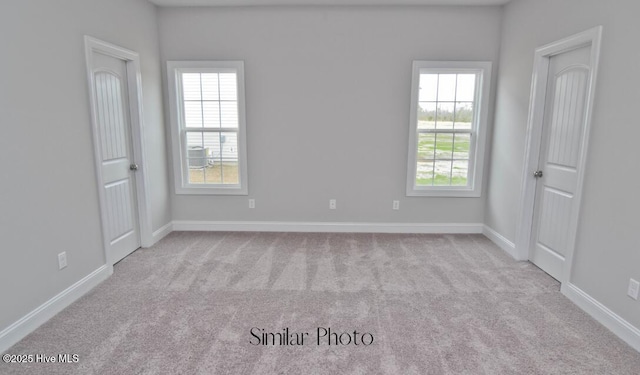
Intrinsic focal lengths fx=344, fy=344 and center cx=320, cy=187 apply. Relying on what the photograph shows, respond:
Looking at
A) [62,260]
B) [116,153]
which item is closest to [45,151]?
[62,260]

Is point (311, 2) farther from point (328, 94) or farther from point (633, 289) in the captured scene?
point (633, 289)

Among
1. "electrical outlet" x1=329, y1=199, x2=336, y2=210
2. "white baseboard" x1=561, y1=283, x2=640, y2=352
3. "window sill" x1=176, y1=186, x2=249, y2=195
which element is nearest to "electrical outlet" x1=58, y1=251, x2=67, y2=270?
"window sill" x1=176, y1=186, x2=249, y2=195

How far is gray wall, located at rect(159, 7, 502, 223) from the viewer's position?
4.05m

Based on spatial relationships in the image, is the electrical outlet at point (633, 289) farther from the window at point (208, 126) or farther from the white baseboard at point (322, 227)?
the window at point (208, 126)

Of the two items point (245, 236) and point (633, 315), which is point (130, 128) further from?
point (633, 315)

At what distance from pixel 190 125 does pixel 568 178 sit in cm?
412

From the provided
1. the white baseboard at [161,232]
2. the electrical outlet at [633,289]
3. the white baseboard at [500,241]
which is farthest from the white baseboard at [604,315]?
the white baseboard at [161,232]

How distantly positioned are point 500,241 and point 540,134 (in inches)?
51.2

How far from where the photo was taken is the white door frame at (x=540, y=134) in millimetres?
2623

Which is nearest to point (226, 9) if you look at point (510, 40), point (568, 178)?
point (510, 40)

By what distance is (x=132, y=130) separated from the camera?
3693 millimetres

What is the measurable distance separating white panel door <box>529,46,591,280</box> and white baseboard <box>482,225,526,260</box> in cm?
19

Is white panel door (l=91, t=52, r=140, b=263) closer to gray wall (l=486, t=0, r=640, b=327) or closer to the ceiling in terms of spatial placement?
the ceiling

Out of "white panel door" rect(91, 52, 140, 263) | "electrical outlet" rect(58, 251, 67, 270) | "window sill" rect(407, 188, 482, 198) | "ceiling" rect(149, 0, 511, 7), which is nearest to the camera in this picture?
"electrical outlet" rect(58, 251, 67, 270)
